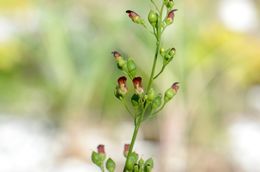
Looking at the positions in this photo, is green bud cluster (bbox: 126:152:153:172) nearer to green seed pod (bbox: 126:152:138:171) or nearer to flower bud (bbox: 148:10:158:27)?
green seed pod (bbox: 126:152:138:171)

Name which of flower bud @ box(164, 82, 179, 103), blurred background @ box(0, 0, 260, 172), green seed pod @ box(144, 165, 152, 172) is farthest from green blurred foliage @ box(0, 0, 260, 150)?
green seed pod @ box(144, 165, 152, 172)

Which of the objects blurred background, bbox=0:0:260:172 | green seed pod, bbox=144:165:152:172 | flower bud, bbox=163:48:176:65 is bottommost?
green seed pod, bbox=144:165:152:172

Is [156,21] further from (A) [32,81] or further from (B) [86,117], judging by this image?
(A) [32,81]

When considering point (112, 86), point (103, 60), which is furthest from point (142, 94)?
point (112, 86)

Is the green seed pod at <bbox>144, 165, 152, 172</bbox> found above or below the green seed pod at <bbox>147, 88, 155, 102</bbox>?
below

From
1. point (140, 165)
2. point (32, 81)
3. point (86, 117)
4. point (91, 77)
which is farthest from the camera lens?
point (32, 81)

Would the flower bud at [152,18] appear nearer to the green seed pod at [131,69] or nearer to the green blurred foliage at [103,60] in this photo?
the green seed pod at [131,69]

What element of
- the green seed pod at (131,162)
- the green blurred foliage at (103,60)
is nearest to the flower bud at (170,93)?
the green seed pod at (131,162)

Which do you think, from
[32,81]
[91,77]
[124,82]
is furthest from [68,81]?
[124,82]
